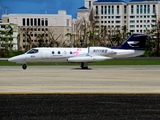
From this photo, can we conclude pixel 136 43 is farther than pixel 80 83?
Yes

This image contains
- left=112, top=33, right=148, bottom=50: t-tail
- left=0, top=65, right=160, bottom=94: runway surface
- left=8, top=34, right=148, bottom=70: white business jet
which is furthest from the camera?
left=112, top=33, right=148, bottom=50: t-tail

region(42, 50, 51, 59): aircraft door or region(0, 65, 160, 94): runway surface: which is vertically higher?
region(42, 50, 51, 59): aircraft door
